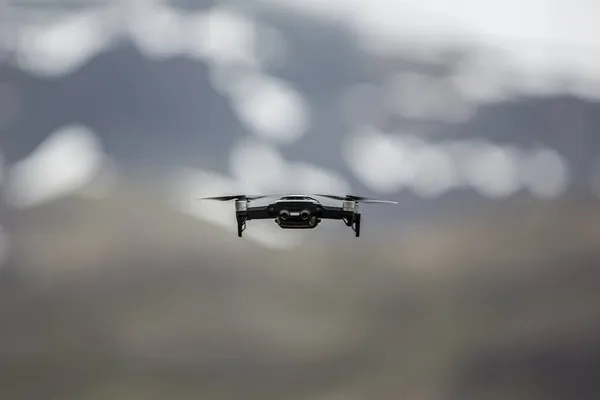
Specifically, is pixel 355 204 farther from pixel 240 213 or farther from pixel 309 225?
pixel 240 213

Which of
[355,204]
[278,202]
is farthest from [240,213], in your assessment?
[355,204]

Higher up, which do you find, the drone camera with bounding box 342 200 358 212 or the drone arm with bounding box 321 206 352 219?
the drone camera with bounding box 342 200 358 212

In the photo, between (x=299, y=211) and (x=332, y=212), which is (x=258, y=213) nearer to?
(x=299, y=211)

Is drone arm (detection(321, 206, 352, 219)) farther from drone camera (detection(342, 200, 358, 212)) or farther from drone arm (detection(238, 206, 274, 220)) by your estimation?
drone arm (detection(238, 206, 274, 220))

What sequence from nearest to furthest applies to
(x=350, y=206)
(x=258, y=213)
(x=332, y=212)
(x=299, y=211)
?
1. (x=299, y=211)
2. (x=332, y=212)
3. (x=350, y=206)
4. (x=258, y=213)

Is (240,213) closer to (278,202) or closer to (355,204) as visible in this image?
(278,202)

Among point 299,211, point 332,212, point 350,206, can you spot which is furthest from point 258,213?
point 350,206

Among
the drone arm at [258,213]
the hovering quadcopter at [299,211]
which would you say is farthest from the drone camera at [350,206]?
the drone arm at [258,213]

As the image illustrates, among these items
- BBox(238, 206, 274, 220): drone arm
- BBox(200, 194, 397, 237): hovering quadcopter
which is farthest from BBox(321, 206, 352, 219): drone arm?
BBox(238, 206, 274, 220): drone arm

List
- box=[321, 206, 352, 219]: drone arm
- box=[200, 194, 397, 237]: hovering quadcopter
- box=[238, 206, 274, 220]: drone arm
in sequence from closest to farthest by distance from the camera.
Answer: box=[200, 194, 397, 237]: hovering quadcopter → box=[321, 206, 352, 219]: drone arm → box=[238, 206, 274, 220]: drone arm

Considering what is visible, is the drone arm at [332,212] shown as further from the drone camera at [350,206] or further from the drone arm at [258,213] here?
the drone arm at [258,213]
